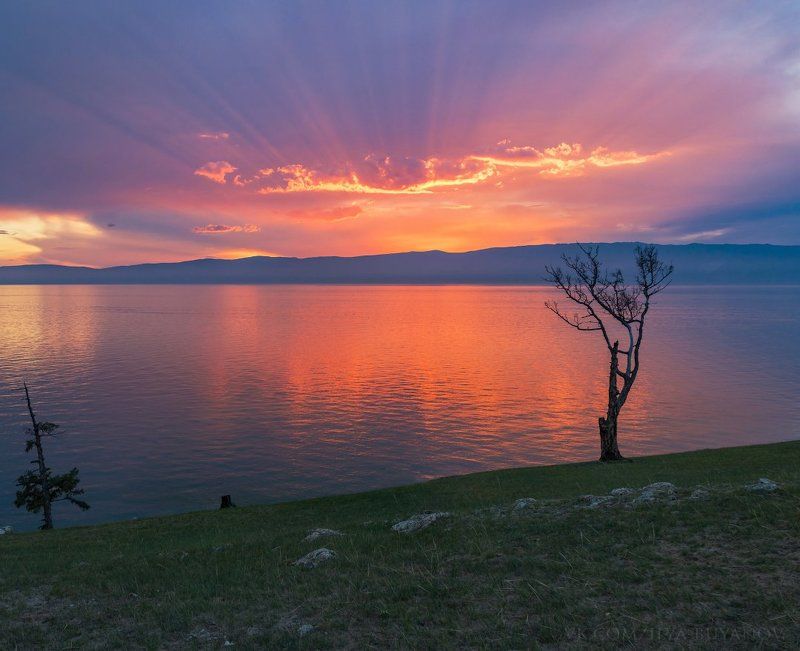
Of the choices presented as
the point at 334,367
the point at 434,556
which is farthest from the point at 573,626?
the point at 334,367

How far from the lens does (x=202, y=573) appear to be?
1354cm

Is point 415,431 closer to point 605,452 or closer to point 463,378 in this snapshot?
point 605,452

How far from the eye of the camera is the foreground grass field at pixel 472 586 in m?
8.61

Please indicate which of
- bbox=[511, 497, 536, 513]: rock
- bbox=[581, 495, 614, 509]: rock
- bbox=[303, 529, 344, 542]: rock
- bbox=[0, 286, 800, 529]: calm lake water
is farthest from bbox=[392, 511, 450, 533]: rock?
bbox=[0, 286, 800, 529]: calm lake water

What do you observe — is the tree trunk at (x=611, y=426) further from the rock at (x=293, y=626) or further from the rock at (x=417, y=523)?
the rock at (x=293, y=626)

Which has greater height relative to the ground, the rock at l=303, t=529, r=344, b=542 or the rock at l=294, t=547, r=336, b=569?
the rock at l=294, t=547, r=336, b=569

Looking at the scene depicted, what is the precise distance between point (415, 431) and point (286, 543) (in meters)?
39.0

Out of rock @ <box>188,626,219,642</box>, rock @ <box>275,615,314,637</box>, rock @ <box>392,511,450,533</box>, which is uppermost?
rock @ <box>275,615,314,637</box>

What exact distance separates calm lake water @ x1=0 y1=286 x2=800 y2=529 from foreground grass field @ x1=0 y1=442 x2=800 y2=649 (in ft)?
84.6

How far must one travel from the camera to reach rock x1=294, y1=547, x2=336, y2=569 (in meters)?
13.0

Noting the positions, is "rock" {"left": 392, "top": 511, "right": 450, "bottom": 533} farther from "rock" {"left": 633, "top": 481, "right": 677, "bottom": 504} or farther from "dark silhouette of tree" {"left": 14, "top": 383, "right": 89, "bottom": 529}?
"dark silhouette of tree" {"left": 14, "top": 383, "right": 89, "bottom": 529}

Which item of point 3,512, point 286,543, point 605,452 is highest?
point 286,543

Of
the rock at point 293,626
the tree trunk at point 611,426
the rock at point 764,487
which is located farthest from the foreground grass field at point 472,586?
the tree trunk at point 611,426

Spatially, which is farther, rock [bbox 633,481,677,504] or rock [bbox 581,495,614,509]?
rock [bbox 581,495,614,509]
